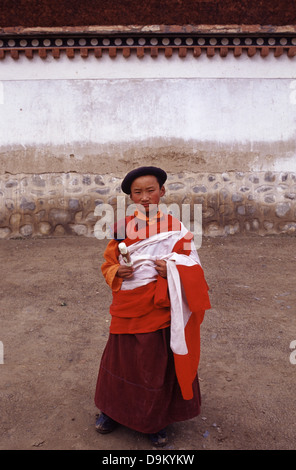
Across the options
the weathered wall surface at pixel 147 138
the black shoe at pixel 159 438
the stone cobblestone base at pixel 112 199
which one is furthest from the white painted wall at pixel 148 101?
the black shoe at pixel 159 438

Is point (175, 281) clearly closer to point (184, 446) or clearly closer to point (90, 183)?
point (184, 446)

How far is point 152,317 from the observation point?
2395mm

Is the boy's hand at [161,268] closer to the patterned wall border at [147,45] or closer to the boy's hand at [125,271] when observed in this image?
the boy's hand at [125,271]

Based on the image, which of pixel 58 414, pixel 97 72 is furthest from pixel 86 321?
pixel 97 72

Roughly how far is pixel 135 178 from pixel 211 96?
5069mm

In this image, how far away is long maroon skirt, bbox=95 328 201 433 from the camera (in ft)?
7.79

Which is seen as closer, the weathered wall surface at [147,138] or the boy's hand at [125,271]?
the boy's hand at [125,271]

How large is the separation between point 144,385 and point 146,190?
1065 millimetres

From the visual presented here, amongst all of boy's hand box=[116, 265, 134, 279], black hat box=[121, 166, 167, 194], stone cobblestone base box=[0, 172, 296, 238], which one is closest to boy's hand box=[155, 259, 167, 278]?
boy's hand box=[116, 265, 134, 279]

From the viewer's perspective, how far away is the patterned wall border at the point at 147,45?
263 inches

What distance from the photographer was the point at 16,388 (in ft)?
10.2

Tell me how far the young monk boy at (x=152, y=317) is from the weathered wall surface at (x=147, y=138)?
4743 mm

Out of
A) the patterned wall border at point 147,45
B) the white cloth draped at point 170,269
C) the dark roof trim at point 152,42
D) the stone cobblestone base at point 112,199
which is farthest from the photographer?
the stone cobblestone base at point 112,199

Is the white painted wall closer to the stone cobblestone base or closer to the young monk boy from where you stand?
the stone cobblestone base
